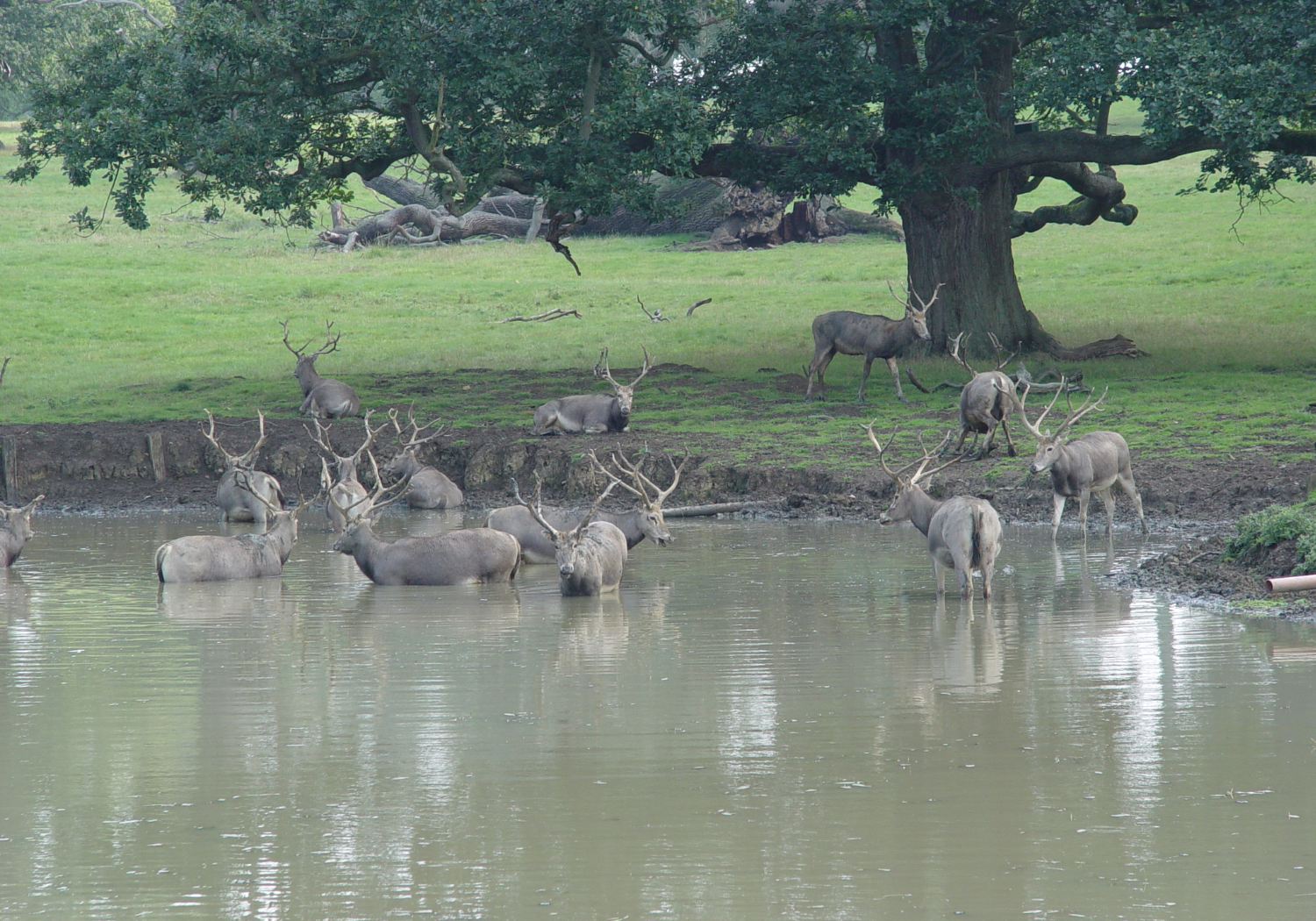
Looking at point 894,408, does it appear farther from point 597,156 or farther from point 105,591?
point 105,591

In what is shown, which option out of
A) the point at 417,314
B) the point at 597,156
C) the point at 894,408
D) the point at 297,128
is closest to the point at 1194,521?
the point at 894,408

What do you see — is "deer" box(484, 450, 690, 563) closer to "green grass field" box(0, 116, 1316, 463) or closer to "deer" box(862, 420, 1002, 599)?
"deer" box(862, 420, 1002, 599)

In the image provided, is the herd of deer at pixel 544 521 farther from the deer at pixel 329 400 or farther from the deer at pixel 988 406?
the deer at pixel 329 400

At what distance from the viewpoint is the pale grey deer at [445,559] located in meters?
13.5

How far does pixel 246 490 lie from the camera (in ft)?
57.1

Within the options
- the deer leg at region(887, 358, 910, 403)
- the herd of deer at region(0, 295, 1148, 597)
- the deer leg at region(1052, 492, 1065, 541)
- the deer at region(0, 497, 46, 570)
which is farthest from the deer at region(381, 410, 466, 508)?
the deer leg at region(1052, 492, 1065, 541)

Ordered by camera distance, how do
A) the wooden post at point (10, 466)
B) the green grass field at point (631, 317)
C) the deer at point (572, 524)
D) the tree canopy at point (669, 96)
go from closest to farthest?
the deer at point (572, 524) < the wooden post at point (10, 466) < the tree canopy at point (669, 96) < the green grass field at point (631, 317)

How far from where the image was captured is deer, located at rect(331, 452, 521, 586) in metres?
13.5

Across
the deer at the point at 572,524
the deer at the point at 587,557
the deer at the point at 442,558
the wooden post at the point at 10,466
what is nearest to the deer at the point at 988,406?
the deer at the point at 572,524

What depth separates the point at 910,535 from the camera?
1549 cm

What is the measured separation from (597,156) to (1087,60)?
6582mm

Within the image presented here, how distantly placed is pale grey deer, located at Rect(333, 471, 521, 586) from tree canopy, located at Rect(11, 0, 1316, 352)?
7.69 m

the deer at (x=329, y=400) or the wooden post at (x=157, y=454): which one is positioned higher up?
the deer at (x=329, y=400)

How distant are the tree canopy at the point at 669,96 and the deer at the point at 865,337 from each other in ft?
6.09
